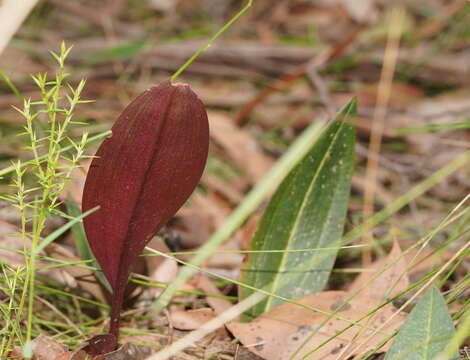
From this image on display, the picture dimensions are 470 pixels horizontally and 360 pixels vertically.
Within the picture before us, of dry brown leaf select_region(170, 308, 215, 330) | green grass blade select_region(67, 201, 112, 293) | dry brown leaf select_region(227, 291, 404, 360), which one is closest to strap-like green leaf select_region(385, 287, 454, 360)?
dry brown leaf select_region(227, 291, 404, 360)

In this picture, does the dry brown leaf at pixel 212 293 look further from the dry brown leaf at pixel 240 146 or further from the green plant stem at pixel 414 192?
the dry brown leaf at pixel 240 146

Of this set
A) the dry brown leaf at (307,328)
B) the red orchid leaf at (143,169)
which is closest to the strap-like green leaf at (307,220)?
the dry brown leaf at (307,328)

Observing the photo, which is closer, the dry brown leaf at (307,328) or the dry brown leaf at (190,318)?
the dry brown leaf at (307,328)

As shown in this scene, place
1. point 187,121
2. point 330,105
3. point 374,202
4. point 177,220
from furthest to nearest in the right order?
point 330,105
point 374,202
point 177,220
point 187,121

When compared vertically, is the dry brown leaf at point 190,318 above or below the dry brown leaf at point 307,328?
below

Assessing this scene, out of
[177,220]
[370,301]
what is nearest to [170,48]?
[177,220]

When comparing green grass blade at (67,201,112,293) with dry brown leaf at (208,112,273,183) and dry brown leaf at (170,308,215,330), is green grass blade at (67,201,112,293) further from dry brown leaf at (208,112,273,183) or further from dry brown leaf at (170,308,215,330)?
dry brown leaf at (208,112,273,183)

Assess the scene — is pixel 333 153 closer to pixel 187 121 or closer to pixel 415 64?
pixel 187 121
